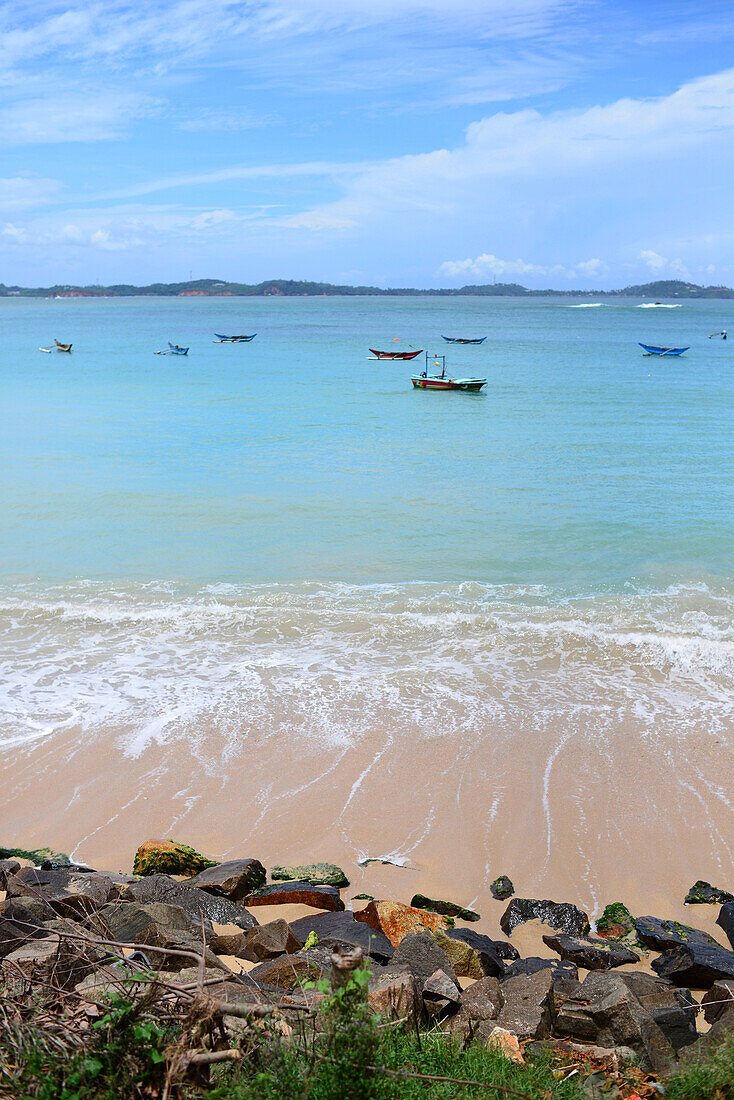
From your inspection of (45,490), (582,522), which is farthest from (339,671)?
(45,490)

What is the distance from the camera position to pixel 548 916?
6.13 m

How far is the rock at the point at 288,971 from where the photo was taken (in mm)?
4668

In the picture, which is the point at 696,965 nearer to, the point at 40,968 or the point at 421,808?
the point at 421,808

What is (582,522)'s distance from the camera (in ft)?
58.1

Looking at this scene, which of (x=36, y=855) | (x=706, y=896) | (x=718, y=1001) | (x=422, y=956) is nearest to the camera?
(x=718, y=1001)

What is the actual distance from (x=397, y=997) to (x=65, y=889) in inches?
114

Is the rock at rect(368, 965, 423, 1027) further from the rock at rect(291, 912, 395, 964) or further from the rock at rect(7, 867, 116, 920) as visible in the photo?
the rock at rect(7, 867, 116, 920)

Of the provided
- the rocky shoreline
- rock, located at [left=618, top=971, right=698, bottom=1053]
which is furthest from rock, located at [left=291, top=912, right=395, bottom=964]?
rock, located at [left=618, top=971, right=698, bottom=1053]

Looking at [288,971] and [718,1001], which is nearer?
[288,971]

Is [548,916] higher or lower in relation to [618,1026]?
lower

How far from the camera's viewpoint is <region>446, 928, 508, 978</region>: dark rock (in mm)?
5348

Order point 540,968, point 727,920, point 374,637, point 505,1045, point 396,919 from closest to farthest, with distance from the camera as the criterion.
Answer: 1. point 505,1045
2. point 540,968
3. point 396,919
4. point 727,920
5. point 374,637

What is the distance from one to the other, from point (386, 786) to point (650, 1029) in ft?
12.6

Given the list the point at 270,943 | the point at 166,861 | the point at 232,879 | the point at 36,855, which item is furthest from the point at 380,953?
the point at 36,855
